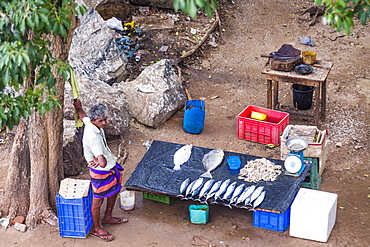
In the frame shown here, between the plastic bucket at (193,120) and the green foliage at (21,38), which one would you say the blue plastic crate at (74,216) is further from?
the plastic bucket at (193,120)

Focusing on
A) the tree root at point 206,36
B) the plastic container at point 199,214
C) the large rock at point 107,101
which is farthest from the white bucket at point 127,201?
the tree root at point 206,36

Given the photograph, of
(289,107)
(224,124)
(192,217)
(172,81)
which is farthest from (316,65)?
(192,217)

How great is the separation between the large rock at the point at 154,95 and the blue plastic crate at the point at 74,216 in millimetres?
2783

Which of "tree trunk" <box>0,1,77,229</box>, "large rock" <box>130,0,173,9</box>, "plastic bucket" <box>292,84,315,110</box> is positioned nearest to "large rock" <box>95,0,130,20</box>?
"large rock" <box>130,0,173,9</box>

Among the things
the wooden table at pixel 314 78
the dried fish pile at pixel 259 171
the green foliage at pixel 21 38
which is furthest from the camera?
the wooden table at pixel 314 78

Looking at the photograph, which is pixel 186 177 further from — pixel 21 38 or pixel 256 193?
pixel 21 38

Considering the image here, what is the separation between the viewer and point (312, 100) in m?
9.70

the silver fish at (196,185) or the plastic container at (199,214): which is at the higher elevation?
the silver fish at (196,185)

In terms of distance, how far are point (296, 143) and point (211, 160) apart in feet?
3.73

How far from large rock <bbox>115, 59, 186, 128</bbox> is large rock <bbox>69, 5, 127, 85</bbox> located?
50 centimetres

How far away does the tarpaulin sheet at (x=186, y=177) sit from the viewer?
A: 6.15 meters

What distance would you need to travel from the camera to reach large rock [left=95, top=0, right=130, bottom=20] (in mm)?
11789

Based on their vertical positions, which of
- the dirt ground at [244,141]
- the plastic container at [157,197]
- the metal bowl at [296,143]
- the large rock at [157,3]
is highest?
the large rock at [157,3]

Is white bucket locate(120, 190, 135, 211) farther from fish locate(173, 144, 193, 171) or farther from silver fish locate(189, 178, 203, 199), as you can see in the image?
silver fish locate(189, 178, 203, 199)
